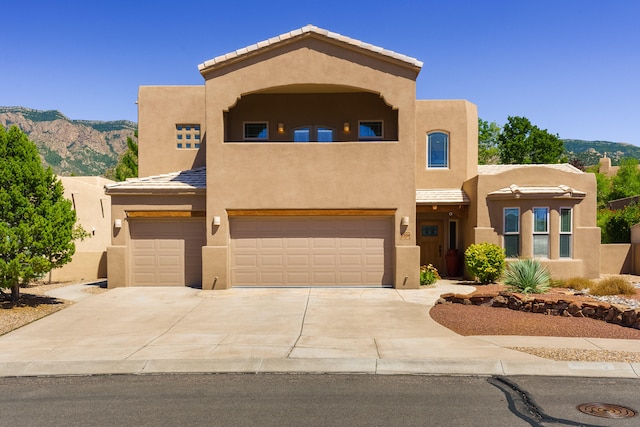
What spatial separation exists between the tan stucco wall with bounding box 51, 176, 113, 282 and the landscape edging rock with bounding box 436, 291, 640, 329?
14.2 metres

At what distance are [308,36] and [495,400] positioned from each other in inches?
522

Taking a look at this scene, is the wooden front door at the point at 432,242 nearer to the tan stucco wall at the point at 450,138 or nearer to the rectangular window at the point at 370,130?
the tan stucco wall at the point at 450,138

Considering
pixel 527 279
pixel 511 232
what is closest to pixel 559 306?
pixel 527 279

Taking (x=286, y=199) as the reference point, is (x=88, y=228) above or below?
below

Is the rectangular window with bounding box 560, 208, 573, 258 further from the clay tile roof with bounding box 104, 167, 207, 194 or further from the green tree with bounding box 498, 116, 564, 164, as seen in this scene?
the green tree with bounding box 498, 116, 564, 164

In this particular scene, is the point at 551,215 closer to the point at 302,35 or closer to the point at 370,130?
the point at 370,130

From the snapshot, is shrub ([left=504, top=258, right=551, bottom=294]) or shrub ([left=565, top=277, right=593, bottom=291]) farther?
shrub ([left=565, top=277, right=593, bottom=291])

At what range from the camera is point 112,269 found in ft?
58.4

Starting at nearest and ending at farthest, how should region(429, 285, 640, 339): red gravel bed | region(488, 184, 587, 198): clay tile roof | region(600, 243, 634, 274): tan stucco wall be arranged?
region(429, 285, 640, 339): red gravel bed → region(488, 184, 587, 198): clay tile roof → region(600, 243, 634, 274): tan stucco wall

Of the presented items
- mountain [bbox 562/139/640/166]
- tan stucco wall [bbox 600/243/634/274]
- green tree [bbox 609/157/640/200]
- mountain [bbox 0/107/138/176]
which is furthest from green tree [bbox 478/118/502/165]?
mountain [bbox 562/139/640/166]

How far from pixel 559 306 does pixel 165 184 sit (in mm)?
12476

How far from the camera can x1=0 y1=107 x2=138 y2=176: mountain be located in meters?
131

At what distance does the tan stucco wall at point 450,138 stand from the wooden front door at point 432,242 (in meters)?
1.70

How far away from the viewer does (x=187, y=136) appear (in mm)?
22234
